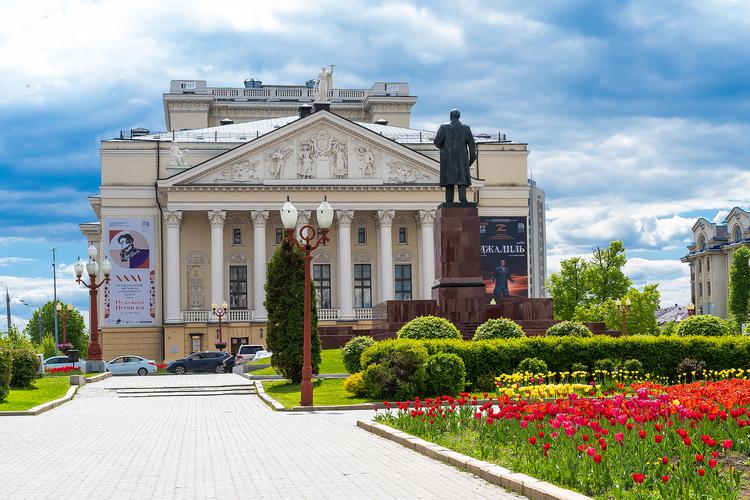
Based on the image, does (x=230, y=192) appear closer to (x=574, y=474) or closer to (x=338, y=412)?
(x=338, y=412)

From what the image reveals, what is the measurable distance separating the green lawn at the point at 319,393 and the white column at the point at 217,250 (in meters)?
38.2

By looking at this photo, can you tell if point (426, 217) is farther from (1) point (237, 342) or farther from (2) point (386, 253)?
(1) point (237, 342)

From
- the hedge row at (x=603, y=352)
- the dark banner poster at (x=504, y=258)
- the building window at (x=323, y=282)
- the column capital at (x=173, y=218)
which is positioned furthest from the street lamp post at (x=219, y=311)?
the hedge row at (x=603, y=352)

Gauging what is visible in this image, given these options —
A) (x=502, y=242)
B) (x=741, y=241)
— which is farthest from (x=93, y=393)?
(x=741, y=241)

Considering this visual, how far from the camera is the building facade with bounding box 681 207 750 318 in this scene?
110 m

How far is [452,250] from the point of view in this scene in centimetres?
3494

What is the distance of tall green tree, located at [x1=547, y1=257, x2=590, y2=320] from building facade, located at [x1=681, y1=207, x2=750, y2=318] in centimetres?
2617

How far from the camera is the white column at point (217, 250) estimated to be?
251 feet

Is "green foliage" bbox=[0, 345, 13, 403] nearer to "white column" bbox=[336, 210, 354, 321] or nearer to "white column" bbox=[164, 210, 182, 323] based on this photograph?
"white column" bbox=[164, 210, 182, 323]

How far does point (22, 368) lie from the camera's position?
36.7 metres

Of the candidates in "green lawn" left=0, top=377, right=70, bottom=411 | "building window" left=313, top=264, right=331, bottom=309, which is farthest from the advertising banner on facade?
"green lawn" left=0, top=377, right=70, bottom=411

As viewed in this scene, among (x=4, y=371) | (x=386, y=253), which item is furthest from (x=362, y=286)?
(x=4, y=371)

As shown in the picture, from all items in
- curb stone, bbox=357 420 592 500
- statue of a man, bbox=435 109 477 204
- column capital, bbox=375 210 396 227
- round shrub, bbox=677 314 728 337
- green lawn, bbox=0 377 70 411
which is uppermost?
column capital, bbox=375 210 396 227

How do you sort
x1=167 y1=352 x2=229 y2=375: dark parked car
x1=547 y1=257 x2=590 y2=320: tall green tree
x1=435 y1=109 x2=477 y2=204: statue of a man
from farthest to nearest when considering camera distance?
x1=547 y1=257 x2=590 y2=320: tall green tree → x1=167 y1=352 x2=229 y2=375: dark parked car → x1=435 y1=109 x2=477 y2=204: statue of a man
